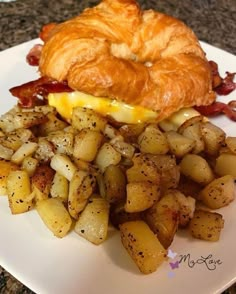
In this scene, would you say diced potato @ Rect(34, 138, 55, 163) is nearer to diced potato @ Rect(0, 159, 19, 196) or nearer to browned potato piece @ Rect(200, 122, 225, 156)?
diced potato @ Rect(0, 159, 19, 196)

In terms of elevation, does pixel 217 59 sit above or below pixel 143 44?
below

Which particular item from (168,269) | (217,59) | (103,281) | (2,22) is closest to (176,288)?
(168,269)

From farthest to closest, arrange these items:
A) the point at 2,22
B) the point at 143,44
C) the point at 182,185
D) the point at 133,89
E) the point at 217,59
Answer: the point at 2,22, the point at 217,59, the point at 143,44, the point at 133,89, the point at 182,185

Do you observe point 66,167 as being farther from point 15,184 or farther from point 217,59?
point 217,59

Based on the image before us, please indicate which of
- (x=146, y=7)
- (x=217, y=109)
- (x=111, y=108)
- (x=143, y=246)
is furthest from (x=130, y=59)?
(x=146, y=7)

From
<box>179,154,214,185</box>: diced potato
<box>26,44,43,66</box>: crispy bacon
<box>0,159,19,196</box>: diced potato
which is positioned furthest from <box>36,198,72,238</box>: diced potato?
<box>26,44,43,66</box>: crispy bacon

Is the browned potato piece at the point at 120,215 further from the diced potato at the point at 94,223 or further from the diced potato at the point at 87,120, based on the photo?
the diced potato at the point at 87,120

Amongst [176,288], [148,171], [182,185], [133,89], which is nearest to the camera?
[176,288]

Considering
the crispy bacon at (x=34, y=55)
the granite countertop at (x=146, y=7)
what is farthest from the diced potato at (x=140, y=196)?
the granite countertop at (x=146, y=7)
